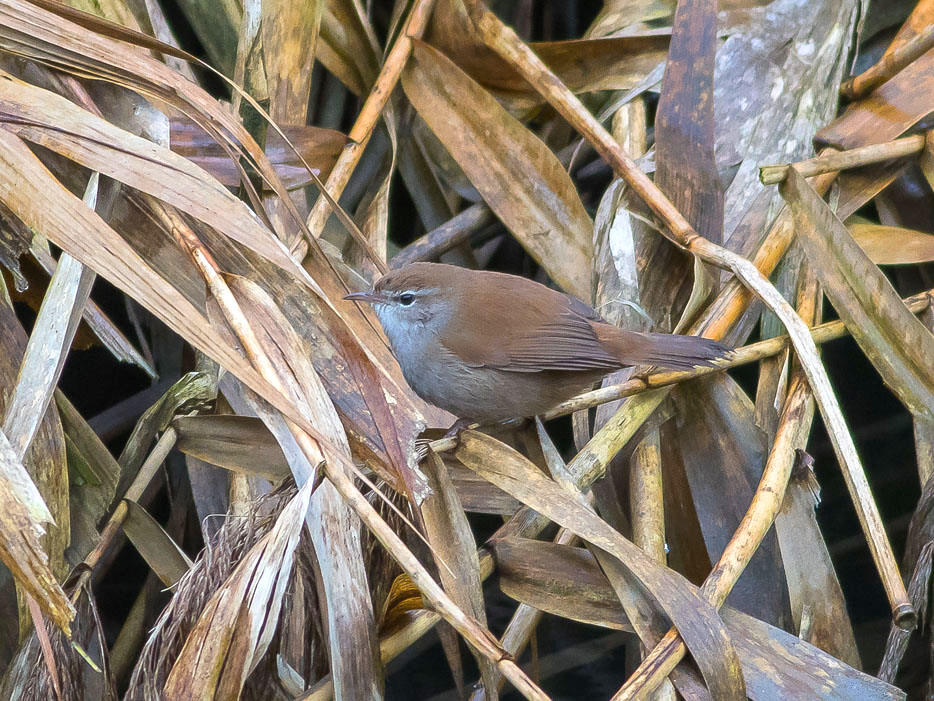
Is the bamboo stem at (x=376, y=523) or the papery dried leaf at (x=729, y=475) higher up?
the bamboo stem at (x=376, y=523)

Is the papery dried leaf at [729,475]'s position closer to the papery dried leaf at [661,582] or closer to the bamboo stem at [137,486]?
the papery dried leaf at [661,582]

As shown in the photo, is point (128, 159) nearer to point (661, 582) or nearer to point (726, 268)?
point (661, 582)

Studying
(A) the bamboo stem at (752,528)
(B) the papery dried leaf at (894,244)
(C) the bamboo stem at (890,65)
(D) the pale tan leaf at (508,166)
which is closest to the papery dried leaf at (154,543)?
(A) the bamboo stem at (752,528)

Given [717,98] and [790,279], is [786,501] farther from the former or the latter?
[717,98]

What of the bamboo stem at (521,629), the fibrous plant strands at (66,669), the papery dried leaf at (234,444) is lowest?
the bamboo stem at (521,629)

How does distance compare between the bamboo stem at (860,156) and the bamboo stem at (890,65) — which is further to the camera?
the bamboo stem at (890,65)

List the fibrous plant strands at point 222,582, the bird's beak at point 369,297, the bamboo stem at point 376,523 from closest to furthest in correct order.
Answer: the bamboo stem at point 376,523, the fibrous plant strands at point 222,582, the bird's beak at point 369,297

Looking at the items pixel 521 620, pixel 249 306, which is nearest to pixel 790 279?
pixel 521 620
